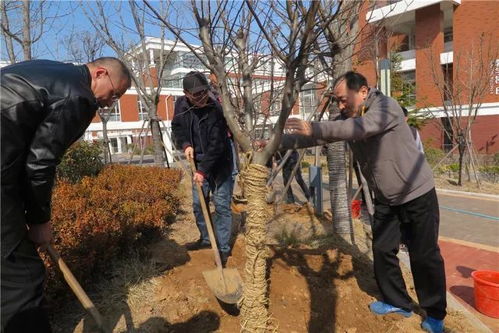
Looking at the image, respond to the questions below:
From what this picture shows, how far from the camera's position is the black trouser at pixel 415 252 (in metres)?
2.82

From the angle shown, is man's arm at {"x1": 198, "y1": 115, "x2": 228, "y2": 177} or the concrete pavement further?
the concrete pavement

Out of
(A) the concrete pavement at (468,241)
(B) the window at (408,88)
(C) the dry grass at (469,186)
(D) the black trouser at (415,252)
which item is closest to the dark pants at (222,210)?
(D) the black trouser at (415,252)

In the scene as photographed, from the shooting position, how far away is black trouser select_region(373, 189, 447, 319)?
2.82 meters

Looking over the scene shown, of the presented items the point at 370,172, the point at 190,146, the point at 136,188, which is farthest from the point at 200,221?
the point at 370,172

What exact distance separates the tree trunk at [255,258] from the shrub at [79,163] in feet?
15.6

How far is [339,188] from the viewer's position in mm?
4668

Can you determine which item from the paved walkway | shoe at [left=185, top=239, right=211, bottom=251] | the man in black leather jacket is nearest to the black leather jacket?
the man in black leather jacket

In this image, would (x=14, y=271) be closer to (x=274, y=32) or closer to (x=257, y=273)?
(x=257, y=273)

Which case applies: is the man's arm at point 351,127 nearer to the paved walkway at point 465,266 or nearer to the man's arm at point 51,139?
the man's arm at point 51,139

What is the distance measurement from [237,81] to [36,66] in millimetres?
2353

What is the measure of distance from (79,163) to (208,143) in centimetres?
380

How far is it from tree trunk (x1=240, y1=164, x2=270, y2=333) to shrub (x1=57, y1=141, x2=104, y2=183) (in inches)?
187

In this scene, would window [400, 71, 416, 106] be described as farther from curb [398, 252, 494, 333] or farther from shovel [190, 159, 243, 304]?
shovel [190, 159, 243, 304]

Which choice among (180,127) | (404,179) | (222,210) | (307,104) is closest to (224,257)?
(222,210)
